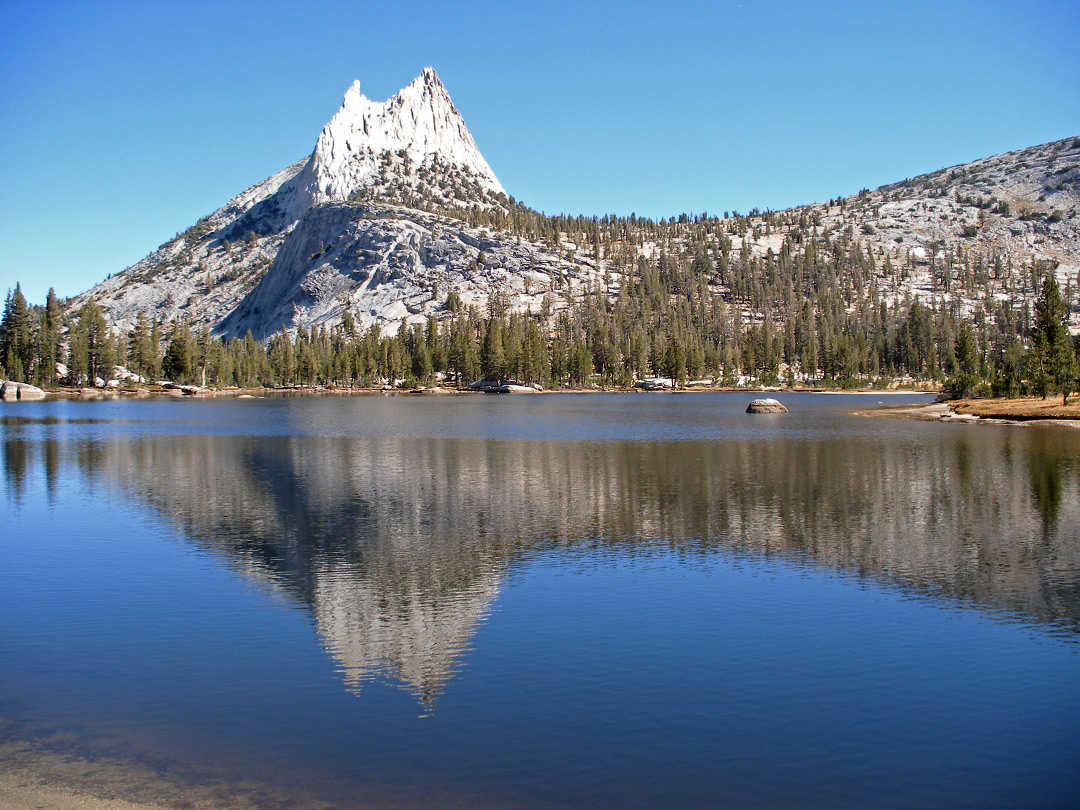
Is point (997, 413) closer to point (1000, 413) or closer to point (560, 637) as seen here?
point (1000, 413)

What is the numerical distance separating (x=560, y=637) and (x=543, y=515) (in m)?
14.6

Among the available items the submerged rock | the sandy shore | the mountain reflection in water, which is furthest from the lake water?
the submerged rock

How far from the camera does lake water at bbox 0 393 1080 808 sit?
11516mm

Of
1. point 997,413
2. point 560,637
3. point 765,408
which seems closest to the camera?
point 560,637

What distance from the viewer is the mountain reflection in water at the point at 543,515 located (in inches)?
789

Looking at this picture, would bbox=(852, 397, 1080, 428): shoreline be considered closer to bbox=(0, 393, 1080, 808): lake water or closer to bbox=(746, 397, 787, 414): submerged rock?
bbox=(746, 397, 787, 414): submerged rock

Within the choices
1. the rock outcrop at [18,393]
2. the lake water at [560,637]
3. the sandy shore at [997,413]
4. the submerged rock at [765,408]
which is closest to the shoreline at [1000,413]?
the sandy shore at [997,413]

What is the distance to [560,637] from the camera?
17250mm

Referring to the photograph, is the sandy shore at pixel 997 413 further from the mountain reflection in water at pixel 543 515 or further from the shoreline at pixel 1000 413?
the mountain reflection in water at pixel 543 515

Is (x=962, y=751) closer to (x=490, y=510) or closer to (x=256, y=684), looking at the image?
(x=256, y=684)

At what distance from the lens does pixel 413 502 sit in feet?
115

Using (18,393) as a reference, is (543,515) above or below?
below

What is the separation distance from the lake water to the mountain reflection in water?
0.18m

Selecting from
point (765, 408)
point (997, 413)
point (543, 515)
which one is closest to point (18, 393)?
point (765, 408)
